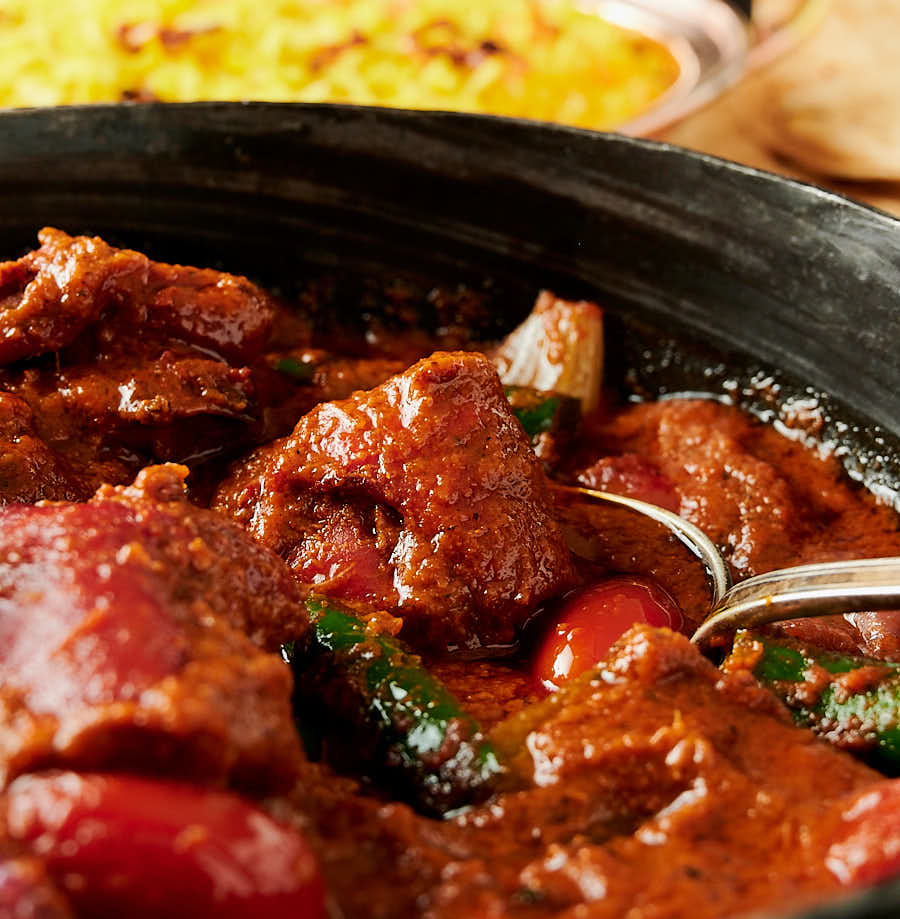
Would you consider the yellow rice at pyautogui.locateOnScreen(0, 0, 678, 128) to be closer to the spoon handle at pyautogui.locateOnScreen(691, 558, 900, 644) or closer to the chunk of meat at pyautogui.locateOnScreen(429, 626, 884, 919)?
the spoon handle at pyautogui.locateOnScreen(691, 558, 900, 644)

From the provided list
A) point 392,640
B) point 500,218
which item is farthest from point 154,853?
point 500,218

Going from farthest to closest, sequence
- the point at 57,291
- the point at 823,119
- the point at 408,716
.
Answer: the point at 823,119 < the point at 57,291 < the point at 408,716

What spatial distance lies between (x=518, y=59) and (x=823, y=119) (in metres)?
1.18

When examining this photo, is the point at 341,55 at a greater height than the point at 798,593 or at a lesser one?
greater

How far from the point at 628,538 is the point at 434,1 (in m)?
3.43

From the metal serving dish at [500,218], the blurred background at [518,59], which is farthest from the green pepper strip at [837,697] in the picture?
the blurred background at [518,59]

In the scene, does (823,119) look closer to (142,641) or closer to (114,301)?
(114,301)

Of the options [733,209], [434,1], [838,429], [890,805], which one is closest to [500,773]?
[890,805]

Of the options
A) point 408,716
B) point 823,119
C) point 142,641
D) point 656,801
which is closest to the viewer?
point 142,641

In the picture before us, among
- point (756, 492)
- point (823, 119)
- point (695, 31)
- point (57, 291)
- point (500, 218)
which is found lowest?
point (756, 492)

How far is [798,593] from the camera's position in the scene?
1827 millimetres

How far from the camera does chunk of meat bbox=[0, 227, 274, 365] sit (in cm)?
225

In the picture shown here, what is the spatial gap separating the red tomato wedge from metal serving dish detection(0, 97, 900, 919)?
5.66 feet

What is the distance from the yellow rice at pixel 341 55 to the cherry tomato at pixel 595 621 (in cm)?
253
